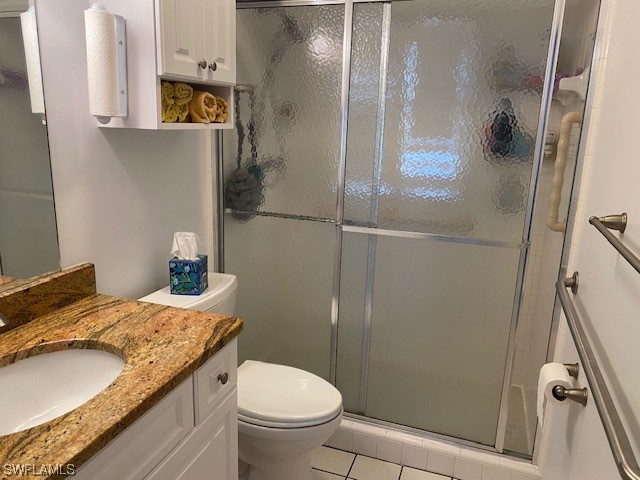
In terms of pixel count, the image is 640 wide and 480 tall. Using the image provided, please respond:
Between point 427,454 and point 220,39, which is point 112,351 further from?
point 427,454

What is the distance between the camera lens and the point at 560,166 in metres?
1.72

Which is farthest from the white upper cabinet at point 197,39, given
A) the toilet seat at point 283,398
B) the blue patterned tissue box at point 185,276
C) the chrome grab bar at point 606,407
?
the chrome grab bar at point 606,407

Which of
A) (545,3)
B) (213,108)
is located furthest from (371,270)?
(545,3)

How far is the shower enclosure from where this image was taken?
5.90ft

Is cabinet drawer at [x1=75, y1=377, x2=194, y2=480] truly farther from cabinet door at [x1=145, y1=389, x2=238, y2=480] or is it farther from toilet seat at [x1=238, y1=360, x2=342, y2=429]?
toilet seat at [x1=238, y1=360, x2=342, y2=429]

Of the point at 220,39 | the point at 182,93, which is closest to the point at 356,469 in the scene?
the point at 182,93

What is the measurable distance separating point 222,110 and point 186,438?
109 cm

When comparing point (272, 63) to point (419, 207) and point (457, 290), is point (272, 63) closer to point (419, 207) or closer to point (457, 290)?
point (419, 207)

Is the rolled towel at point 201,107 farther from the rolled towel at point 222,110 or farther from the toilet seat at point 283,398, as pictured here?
the toilet seat at point 283,398

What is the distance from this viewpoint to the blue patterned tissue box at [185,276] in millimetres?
1726

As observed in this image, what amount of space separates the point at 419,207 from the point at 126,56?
3.81 feet

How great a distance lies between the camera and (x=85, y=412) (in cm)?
91

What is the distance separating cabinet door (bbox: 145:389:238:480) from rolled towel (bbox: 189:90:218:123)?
0.88 meters

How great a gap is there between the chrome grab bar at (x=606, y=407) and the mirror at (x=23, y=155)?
1392 millimetres
